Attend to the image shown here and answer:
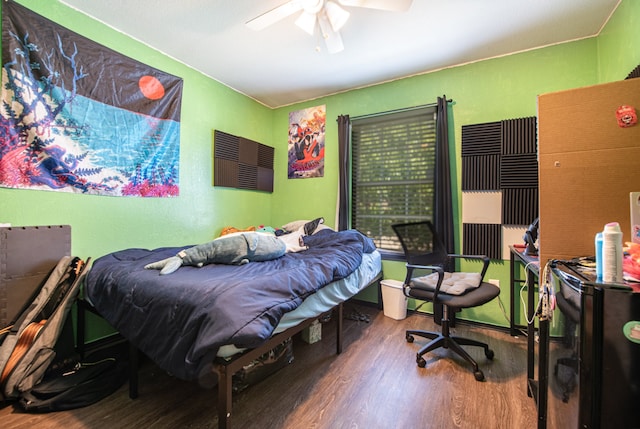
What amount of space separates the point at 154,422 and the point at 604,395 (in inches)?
73.0

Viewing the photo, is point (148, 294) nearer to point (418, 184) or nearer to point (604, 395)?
point (604, 395)

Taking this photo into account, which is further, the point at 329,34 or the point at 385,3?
the point at 329,34

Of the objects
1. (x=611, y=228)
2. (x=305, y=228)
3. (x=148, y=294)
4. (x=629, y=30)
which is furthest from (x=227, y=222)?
(x=629, y=30)

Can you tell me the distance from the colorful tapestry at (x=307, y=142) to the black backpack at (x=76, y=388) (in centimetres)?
271

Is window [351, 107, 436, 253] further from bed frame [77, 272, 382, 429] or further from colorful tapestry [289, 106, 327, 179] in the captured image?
bed frame [77, 272, 382, 429]

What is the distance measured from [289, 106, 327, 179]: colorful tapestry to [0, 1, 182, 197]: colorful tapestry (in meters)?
1.51

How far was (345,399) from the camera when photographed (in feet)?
5.10

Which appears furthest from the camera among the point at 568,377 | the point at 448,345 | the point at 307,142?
the point at 307,142

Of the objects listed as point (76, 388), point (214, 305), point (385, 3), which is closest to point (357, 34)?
point (385, 3)

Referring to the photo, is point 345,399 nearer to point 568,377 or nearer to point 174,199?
point 568,377

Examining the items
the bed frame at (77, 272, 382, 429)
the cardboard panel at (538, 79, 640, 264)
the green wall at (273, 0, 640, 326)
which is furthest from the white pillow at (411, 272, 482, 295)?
the bed frame at (77, 272, 382, 429)

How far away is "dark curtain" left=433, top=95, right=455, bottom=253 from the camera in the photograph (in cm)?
267

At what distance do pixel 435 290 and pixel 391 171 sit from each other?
5.27 feet

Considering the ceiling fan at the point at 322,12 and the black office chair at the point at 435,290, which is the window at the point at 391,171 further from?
the ceiling fan at the point at 322,12
